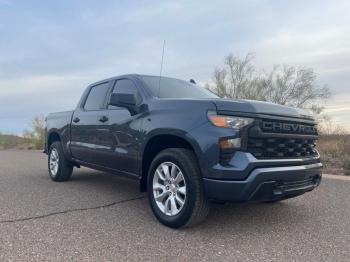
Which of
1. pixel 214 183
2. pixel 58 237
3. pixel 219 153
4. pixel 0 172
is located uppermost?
pixel 219 153

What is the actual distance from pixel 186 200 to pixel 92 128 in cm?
258

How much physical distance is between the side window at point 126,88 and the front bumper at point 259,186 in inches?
70.9

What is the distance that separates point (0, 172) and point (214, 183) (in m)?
7.16

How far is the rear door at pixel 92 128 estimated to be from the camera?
5.98 m

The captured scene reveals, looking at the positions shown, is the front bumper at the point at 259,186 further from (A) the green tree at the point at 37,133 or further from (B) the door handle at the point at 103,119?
(A) the green tree at the point at 37,133

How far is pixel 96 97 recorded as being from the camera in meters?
6.75

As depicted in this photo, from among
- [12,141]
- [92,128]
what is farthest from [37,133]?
[92,128]

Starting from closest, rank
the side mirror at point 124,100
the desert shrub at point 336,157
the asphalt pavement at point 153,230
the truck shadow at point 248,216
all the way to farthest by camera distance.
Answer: the asphalt pavement at point 153,230, the truck shadow at point 248,216, the side mirror at point 124,100, the desert shrub at point 336,157

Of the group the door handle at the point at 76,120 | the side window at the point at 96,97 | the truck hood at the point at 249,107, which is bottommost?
the door handle at the point at 76,120

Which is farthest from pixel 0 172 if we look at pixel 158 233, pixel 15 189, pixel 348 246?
pixel 348 246

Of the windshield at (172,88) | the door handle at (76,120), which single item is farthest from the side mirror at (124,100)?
the door handle at (76,120)

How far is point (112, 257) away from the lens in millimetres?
3641

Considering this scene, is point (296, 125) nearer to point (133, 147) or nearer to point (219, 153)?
point (219, 153)

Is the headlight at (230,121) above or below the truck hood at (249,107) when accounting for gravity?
below
